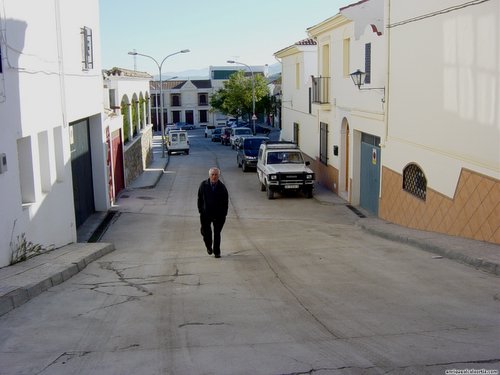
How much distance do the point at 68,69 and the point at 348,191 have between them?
39.1 feet

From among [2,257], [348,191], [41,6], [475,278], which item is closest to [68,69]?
[41,6]

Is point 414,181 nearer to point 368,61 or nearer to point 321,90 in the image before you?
point 368,61

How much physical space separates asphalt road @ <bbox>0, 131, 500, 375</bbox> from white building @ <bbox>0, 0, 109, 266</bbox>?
4.25 ft

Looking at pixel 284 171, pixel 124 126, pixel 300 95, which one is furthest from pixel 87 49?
pixel 300 95

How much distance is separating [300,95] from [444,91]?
20.1 metres

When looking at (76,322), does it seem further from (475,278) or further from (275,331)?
(475,278)

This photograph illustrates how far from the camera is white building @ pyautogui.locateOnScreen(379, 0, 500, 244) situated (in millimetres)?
10391

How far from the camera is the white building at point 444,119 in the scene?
1039 centimetres

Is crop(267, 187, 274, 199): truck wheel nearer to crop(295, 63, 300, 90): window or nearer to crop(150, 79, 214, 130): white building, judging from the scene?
crop(295, 63, 300, 90): window

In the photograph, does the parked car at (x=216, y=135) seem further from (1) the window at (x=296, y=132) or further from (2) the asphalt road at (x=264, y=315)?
(2) the asphalt road at (x=264, y=315)

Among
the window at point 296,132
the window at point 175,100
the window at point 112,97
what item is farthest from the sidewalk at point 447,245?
the window at point 175,100

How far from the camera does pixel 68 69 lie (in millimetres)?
13750

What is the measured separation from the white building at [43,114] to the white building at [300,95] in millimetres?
13833

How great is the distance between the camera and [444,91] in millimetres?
12531
